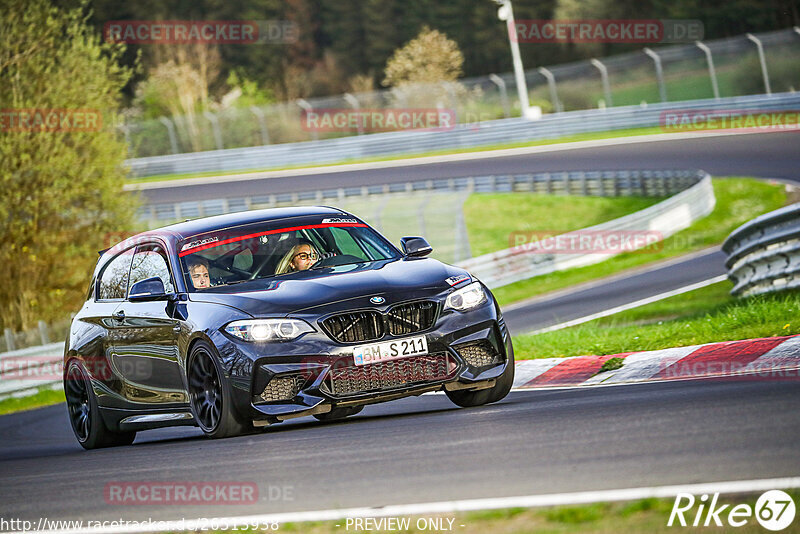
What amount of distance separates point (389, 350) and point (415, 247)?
156cm

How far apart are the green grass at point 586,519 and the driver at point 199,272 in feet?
13.6

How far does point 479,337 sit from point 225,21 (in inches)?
3536

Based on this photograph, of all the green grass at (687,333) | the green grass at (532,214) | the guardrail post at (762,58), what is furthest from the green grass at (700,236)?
the guardrail post at (762,58)

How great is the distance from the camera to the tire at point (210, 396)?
26.3ft

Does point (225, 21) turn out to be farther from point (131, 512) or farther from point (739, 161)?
point (131, 512)

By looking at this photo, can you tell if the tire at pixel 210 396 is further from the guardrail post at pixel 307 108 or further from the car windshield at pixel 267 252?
the guardrail post at pixel 307 108

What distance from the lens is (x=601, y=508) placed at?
4.65 metres

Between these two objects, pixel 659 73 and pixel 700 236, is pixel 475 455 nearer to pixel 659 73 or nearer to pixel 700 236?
pixel 700 236

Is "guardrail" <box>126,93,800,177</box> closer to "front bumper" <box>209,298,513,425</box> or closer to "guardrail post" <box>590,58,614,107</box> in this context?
"guardrail post" <box>590,58,614,107</box>

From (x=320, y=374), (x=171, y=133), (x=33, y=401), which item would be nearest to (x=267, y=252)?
(x=320, y=374)

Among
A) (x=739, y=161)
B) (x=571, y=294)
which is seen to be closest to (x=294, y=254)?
(x=571, y=294)

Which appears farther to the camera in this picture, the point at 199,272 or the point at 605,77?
the point at 605,77

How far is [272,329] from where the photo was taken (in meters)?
7.85

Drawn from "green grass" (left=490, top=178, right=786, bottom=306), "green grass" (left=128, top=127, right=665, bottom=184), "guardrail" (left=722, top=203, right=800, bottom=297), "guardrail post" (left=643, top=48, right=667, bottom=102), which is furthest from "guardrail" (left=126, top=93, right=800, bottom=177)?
"guardrail" (left=722, top=203, right=800, bottom=297)
